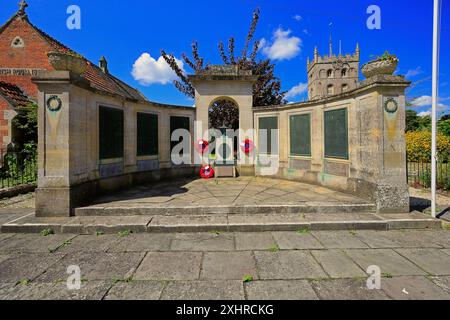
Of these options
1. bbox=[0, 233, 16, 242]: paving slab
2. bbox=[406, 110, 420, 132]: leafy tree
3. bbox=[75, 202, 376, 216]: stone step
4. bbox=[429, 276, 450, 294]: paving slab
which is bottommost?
bbox=[429, 276, 450, 294]: paving slab

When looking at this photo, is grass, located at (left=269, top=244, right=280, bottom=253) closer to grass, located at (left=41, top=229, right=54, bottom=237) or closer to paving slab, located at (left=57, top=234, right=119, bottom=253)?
paving slab, located at (left=57, top=234, right=119, bottom=253)

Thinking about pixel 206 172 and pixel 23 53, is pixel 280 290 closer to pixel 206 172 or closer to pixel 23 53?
pixel 206 172

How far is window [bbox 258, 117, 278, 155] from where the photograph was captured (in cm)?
891

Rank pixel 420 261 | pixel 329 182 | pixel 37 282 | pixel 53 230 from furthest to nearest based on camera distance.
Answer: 1. pixel 329 182
2. pixel 53 230
3. pixel 420 261
4. pixel 37 282

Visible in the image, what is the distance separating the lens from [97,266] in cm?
314

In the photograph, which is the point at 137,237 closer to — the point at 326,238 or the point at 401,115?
the point at 326,238

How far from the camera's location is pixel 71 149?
5.08 metres

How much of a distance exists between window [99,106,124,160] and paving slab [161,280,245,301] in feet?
16.5

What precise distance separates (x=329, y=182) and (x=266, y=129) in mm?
3376

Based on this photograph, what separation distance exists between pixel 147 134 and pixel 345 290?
7479 mm

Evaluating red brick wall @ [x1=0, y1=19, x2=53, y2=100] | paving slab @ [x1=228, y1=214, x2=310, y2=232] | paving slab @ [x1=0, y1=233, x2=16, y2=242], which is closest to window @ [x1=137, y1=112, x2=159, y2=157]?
paving slab @ [x1=0, y1=233, x2=16, y2=242]

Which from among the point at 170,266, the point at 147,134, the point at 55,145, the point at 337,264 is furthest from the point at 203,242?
the point at 147,134
